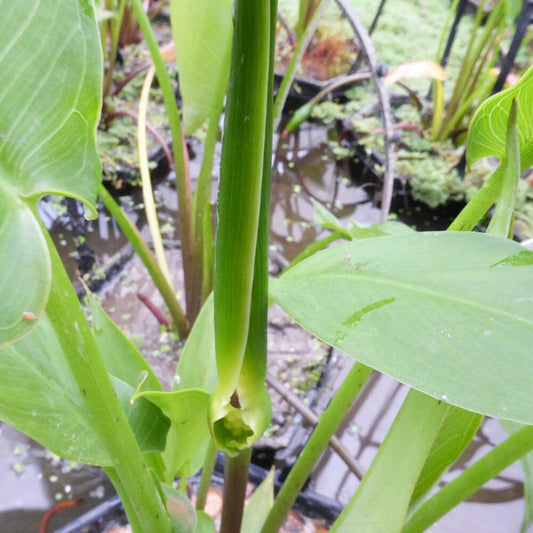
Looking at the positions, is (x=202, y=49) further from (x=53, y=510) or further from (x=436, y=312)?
(x=53, y=510)

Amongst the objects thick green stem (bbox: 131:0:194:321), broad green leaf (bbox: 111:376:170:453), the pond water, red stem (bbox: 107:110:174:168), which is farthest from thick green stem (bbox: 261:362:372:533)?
red stem (bbox: 107:110:174:168)

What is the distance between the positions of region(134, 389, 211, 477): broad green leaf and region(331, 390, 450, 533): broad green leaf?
11cm

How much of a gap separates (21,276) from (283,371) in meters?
0.72

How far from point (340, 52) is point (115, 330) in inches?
58.6

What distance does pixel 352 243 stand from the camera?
25 centimetres

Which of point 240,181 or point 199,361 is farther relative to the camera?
point 199,361

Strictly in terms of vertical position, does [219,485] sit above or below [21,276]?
below

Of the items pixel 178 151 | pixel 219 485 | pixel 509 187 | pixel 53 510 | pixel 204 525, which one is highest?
pixel 509 187

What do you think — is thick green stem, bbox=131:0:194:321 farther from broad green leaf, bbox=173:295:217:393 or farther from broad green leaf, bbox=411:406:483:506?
broad green leaf, bbox=411:406:483:506

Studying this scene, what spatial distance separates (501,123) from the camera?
28 centimetres

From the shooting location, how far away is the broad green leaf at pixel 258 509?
0.49 meters

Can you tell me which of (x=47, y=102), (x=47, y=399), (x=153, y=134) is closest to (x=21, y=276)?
(x=47, y=102)

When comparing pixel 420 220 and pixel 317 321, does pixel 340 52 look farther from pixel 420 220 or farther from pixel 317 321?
pixel 317 321

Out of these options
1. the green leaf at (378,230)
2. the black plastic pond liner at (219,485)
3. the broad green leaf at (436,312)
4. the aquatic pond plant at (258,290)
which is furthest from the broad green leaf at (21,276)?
the black plastic pond liner at (219,485)
